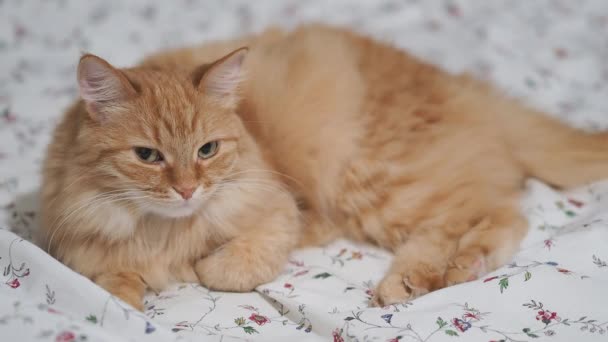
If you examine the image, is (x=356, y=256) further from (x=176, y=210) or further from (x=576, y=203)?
(x=576, y=203)

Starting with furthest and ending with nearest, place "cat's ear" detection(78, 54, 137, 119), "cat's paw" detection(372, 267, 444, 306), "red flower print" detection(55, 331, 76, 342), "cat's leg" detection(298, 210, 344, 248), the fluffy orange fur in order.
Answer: "cat's leg" detection(298, 210, 344, 248), the fluffy orange fur, "cat's paw" detection(372, 267, 444, 306), "cat's ear" detection(78, 54, 137, 119), "red flower print" detection(55, 331, 76, 342)

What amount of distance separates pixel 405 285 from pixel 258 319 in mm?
446

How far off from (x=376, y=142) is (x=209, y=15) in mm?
1860

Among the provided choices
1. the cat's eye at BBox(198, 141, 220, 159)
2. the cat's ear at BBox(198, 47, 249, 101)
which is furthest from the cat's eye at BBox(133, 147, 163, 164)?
the cat's ear at BBox(198, 47, 249, 101)

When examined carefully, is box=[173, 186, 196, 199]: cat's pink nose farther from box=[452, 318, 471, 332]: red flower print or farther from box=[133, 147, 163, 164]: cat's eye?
box=[452, 318, 471, 332]: red flower print

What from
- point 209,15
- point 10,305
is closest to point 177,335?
point 10,305

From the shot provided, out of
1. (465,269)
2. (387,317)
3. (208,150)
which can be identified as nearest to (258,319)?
(387,317)

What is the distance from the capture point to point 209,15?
3430 mm

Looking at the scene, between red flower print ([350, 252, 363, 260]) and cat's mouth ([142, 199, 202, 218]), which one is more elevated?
cat's mouth ([142, 199, 202, 218])

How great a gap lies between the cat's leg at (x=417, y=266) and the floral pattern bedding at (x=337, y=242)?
82 millimetres

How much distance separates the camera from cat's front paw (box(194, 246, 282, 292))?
1.67 m

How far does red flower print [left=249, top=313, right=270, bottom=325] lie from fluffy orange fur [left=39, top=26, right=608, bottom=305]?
0.64ft

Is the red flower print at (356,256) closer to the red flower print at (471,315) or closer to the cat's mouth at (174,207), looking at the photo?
the red flower print at (471,315)

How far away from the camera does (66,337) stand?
4.05 feet
